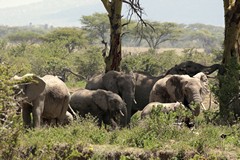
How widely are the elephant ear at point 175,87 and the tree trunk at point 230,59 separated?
835 millimetres

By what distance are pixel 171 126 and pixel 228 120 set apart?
1746mm

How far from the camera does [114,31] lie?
1310 cm

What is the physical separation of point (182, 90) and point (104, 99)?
4.77 ft

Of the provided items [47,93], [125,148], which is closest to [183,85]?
[47,93]

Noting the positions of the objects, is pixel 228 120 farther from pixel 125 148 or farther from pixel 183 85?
pixel 125 148

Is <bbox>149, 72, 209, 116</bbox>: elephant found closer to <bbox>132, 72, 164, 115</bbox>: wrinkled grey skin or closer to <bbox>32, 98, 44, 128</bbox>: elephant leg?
<bbox>132, 72, 164, 115</bbox>: wrinkled grey skin

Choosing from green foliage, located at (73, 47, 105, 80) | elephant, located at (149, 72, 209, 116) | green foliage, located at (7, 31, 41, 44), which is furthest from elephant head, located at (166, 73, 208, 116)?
green foliage, located at (7, 31, 41, 44)

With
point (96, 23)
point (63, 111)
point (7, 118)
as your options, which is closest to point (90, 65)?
point (96, 23)

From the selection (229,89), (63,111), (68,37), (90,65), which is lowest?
(90,65)

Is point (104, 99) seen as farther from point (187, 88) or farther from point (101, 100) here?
point (187, 88)

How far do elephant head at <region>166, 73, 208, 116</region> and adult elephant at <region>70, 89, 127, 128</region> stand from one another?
1.03m

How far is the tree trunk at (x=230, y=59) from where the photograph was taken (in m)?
9.72

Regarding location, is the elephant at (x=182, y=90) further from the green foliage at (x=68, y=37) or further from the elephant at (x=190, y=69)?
the green foliage at (x=68, y=37)

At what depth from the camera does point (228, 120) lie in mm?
9438
